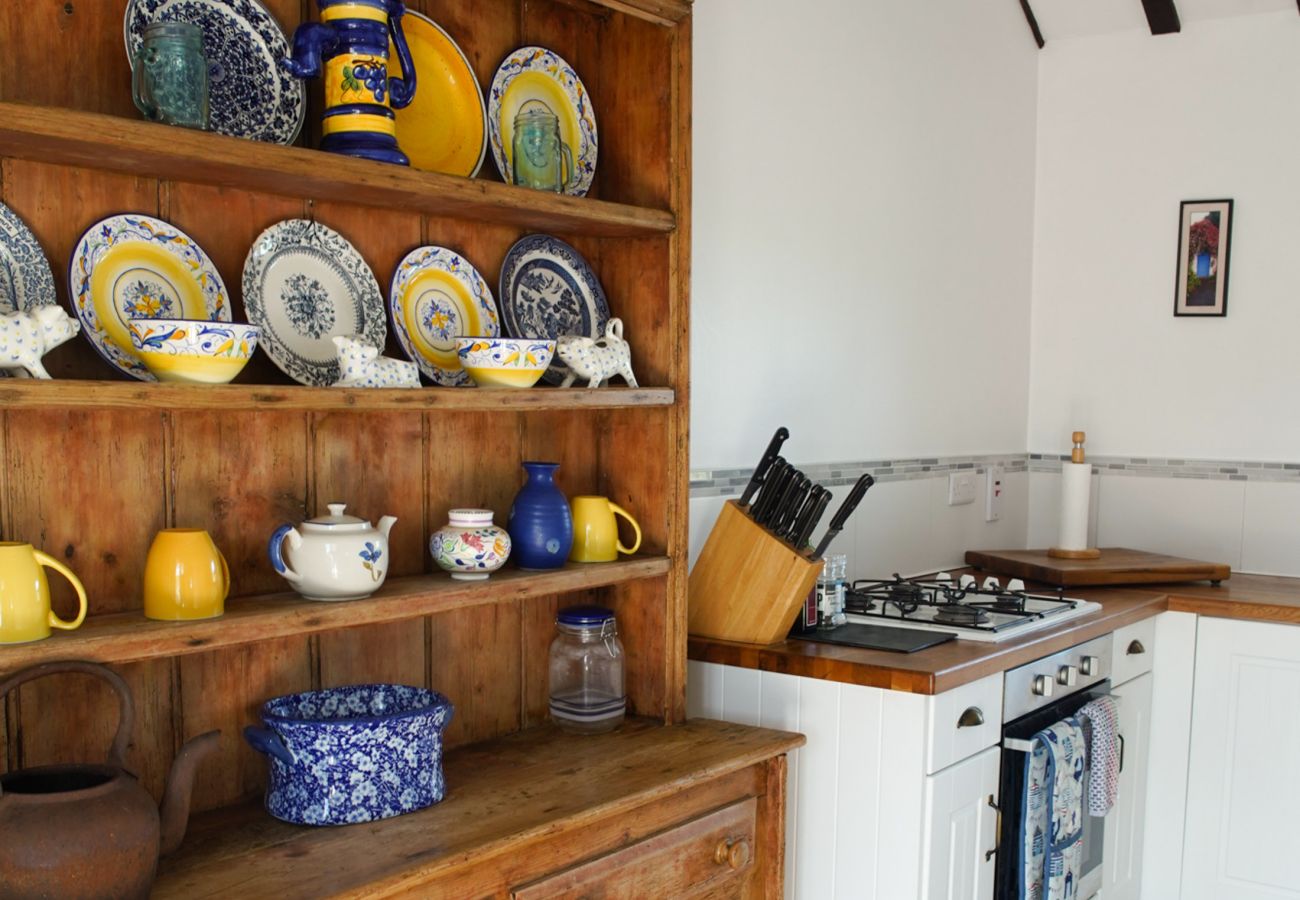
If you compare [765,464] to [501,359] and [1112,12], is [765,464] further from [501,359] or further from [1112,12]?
[1112,12]

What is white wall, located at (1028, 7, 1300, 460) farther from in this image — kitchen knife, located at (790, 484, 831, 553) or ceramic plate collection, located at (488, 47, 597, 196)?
ceramic plate collection, located at (488, 47, 597, 196)

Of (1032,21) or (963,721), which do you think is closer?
(963,721)

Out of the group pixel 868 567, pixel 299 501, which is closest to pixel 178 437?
pixel 299 501

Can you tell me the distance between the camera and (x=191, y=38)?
1512 mm

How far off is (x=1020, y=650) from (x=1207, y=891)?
1147 millimetres

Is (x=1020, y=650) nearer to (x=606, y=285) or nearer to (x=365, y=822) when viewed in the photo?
(x=606, y=285)

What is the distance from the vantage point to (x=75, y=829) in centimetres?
131

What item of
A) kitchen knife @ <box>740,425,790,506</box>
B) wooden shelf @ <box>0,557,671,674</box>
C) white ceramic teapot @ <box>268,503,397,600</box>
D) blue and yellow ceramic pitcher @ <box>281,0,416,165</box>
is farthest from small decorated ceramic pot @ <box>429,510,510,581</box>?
kitchen knife @ <box>740,425,790,506</box>

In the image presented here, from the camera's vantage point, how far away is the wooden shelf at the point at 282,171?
1391 millimetres

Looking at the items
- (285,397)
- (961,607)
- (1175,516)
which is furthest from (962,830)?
(1175,516)

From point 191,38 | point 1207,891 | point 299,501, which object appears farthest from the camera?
point 1207,891

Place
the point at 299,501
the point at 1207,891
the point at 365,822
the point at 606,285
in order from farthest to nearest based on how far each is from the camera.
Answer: the point at 1207,891
the point at 606,285
the point at 299,501
the point at 365,822

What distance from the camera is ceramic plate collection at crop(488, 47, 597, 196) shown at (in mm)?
2078

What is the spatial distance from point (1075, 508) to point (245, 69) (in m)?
2.54
